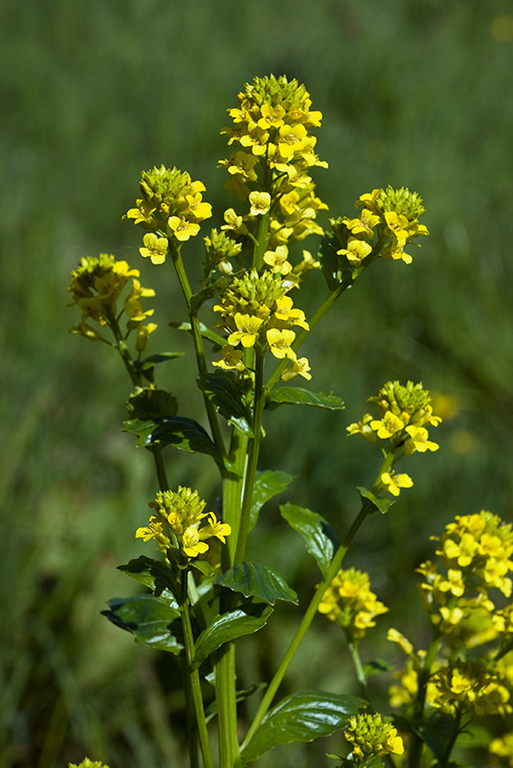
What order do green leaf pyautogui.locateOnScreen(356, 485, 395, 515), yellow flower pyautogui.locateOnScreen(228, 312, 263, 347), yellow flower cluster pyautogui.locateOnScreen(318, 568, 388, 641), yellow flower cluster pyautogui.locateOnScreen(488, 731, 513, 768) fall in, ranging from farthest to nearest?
1. yellow flower cluster pyautogui.locateOnScreen(488, 731, 513, 768)
2. yellow flower cluster pyautogui.locateOnScreen(318, 568, 388, 641)
3. green leaf pyautogui.locateOnScreen(356, 485, 395, 515)
4. yellow flower pyautogui.locateOnScreen(228, 312, 263, 347)

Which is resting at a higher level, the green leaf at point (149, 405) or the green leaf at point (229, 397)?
the green leaf at point (149, 405)

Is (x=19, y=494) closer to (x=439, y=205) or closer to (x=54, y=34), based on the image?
(x=439, y=205)

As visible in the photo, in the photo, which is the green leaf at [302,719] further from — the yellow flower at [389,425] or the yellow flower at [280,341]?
the yellow flower at [280,341]

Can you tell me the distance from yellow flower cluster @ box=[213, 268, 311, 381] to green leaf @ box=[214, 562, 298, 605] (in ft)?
0.82

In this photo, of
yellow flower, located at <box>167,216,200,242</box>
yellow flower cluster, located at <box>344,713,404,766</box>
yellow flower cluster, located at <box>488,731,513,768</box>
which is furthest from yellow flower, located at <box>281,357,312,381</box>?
yellow flower cluster, located at <box>488,731,513,768</box>

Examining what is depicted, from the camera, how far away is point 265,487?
101cm

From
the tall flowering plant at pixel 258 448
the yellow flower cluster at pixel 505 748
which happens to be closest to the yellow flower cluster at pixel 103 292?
the tall flowering plant at pixel 258 448

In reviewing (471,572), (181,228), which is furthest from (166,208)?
(471,572)

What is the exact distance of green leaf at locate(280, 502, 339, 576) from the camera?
0.99 metres

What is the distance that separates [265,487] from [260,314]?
312 mm

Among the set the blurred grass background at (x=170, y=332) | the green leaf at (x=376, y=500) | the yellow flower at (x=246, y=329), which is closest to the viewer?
the yellow flower at (x=246, y=329)

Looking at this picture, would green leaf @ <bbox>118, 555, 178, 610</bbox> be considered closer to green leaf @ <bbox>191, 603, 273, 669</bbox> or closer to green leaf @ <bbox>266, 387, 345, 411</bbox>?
green leaf @ <bbox>191, 603, 273, 669</bbox>

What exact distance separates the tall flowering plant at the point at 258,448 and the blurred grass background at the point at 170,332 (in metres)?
0.16

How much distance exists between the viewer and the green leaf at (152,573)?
0.82 m
